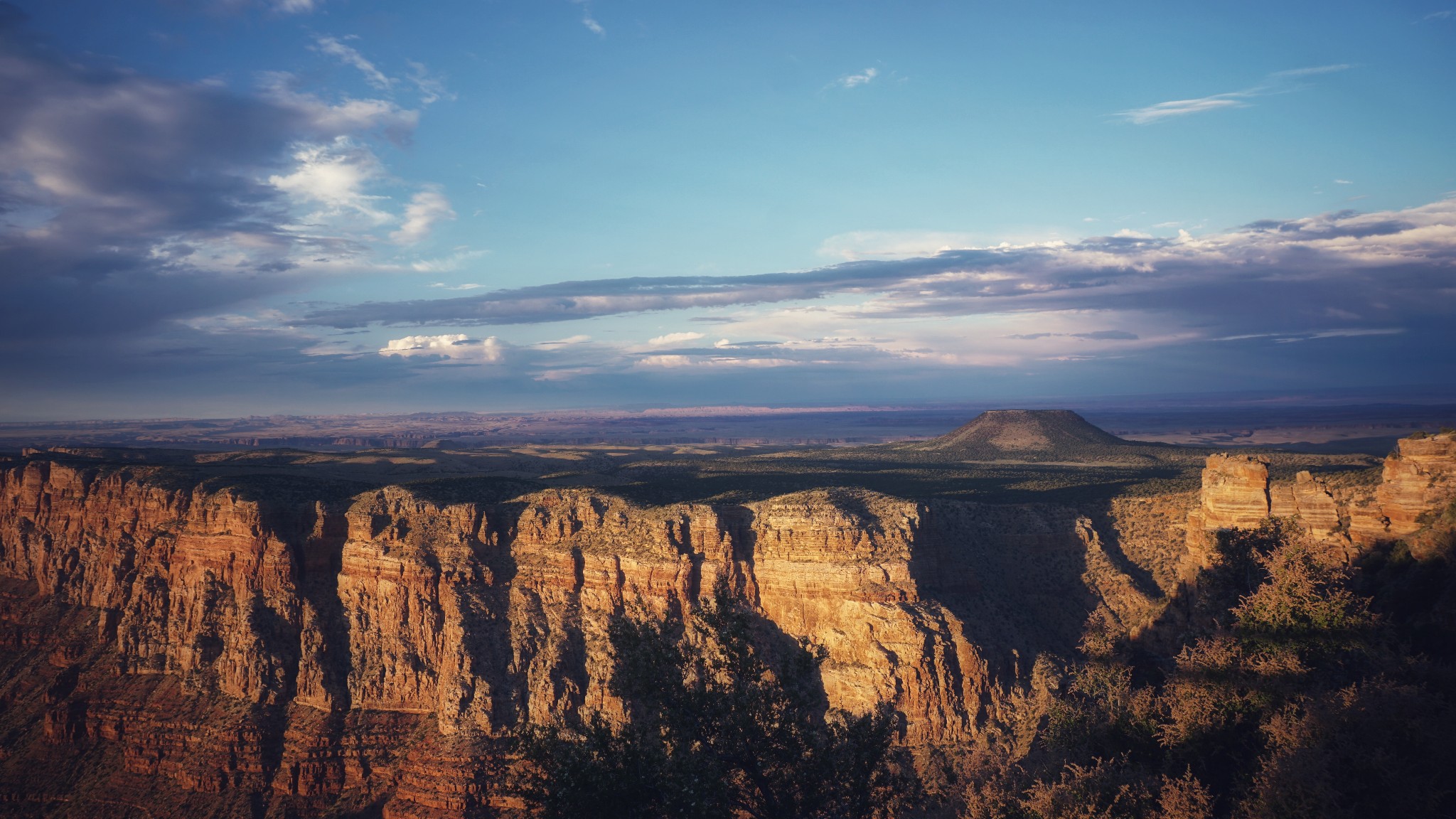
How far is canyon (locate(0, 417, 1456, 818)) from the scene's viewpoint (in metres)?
41.1

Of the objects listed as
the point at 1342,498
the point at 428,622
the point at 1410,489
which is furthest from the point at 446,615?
the point at 1342,498

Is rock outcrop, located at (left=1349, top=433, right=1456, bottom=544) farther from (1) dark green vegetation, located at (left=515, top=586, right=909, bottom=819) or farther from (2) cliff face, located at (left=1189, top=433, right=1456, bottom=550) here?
(1) dark green vegetation, located at (left=515, top=586, right=909, bottom=819)

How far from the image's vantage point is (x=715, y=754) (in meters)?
21.0

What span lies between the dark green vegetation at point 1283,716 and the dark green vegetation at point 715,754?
387cm

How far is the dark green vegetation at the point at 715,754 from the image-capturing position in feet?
64.5

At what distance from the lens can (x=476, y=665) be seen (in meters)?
45.1

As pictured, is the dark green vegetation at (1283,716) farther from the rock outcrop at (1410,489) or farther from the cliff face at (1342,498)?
the cliff face at (1342,498)

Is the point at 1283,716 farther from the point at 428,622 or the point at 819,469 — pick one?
the point at 819,469

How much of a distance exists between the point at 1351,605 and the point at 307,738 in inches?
1809

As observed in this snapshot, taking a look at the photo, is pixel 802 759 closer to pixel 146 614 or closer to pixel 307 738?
pixel 307 738

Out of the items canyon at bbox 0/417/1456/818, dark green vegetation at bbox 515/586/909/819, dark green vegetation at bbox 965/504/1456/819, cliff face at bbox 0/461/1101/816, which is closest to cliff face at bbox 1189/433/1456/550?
canyon at bbox 0/417/1456/818

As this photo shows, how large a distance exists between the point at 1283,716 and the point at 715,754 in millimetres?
13707

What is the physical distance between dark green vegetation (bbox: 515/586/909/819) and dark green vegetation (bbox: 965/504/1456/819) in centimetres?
387

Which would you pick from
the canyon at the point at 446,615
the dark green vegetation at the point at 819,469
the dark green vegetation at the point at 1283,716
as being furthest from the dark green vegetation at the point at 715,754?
the dark green vegetation at the point at 819,469
